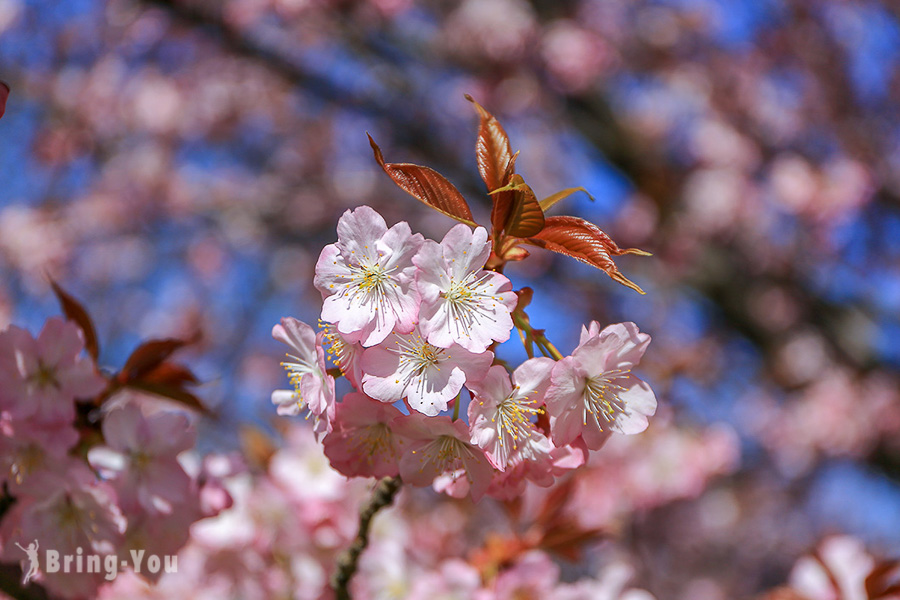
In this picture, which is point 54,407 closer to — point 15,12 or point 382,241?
point 382,241

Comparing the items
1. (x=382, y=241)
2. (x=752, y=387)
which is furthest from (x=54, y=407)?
(x=752, y=387)

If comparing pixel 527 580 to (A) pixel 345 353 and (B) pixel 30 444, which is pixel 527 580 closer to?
(A) pixel 345 353

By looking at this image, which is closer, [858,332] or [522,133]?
[858,332]

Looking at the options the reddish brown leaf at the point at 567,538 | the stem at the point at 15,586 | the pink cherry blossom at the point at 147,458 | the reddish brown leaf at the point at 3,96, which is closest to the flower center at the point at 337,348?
the pink cherry blossom at the point at 147,458

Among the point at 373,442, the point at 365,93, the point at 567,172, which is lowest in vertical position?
the point at 567,172

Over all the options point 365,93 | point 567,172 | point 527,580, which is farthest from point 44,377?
point 567,172

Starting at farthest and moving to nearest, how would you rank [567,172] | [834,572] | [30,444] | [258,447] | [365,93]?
[567,172]
[365,93]
[258,447]
[834,572]
[30,444]
